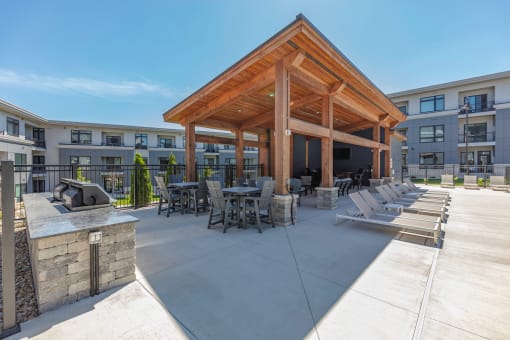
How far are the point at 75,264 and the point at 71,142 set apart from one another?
24.9 metres

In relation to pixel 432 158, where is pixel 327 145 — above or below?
below

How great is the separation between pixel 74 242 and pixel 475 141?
28998mm

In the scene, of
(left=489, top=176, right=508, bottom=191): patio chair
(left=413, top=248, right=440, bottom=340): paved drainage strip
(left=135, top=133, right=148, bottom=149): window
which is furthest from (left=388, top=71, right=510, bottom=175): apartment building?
(left=135, top=133, right=148, bottom=149): window

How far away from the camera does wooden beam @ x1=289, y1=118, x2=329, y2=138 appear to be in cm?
542

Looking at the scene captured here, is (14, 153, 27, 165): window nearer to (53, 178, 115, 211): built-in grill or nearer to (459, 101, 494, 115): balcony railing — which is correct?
(53, 178, 115, 211): built-in grill

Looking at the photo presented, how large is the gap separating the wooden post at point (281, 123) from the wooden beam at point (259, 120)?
401 cm

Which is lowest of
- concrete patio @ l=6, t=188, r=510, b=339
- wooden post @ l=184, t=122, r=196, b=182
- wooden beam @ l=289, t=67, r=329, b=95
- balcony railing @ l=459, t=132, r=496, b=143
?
concrete patio @ l=6, t=188, r=510, b=339

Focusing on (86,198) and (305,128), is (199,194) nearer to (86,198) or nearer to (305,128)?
(86,198)

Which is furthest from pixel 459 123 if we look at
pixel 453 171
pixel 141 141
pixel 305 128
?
pixel 141 141

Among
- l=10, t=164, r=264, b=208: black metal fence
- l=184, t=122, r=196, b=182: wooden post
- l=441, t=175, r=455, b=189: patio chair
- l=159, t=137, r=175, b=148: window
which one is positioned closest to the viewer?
l=10, t=164, r=264, b=208: black metal fence

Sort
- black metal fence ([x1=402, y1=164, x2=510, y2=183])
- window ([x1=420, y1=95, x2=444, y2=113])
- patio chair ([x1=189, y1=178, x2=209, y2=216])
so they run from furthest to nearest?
window ([x1=420, y1=95, x2=444, y2=113]), black metal fence ([x1=402, y1=164, x2=510, y2=183]), patio chair ([x1=189, y1=178, x2=209, y2=216])

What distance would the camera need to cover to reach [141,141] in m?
24.1

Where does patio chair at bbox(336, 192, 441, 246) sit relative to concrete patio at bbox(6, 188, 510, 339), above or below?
above

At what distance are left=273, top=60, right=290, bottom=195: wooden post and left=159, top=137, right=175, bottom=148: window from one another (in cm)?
2348
